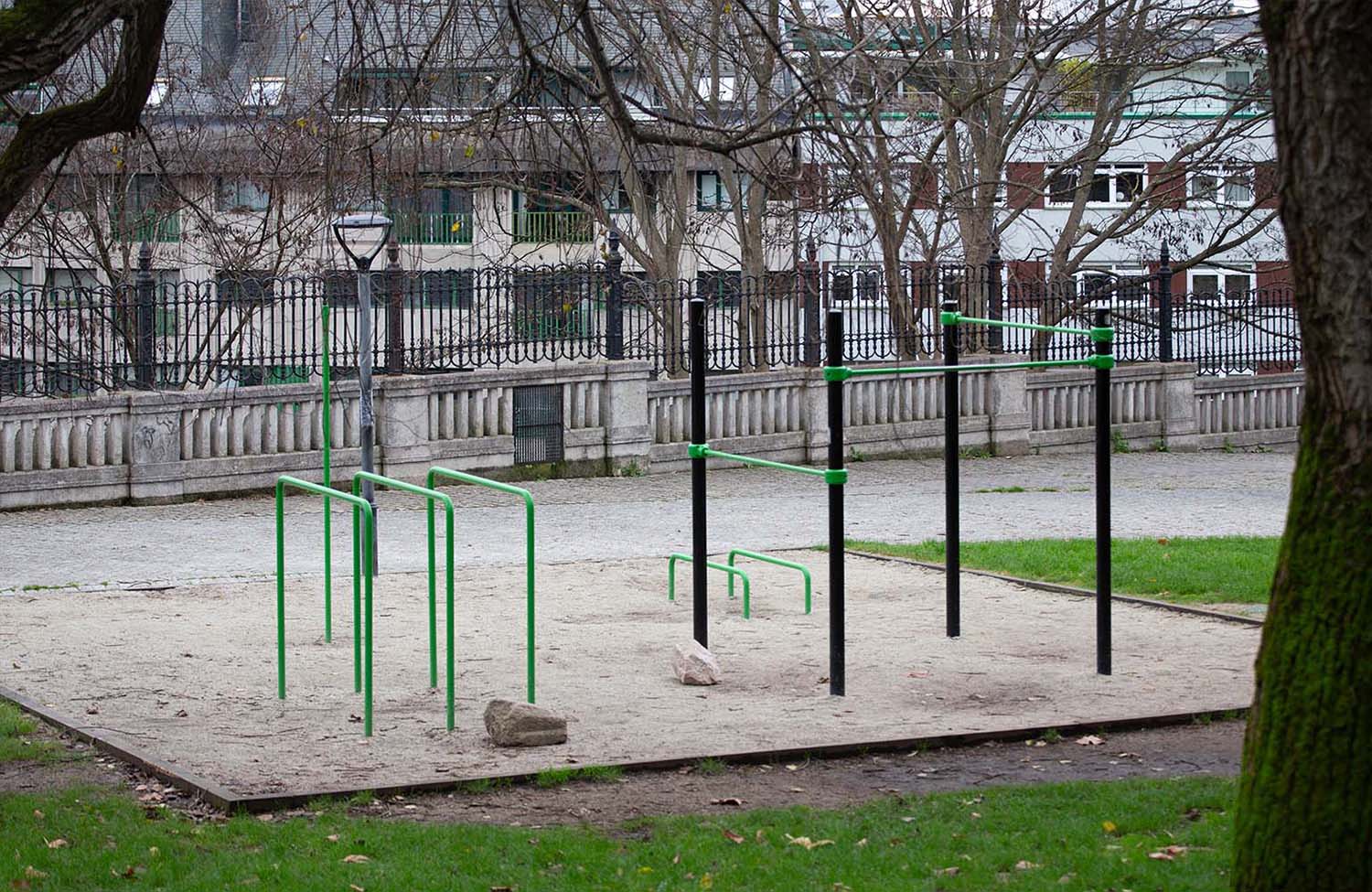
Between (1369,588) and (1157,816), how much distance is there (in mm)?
2139

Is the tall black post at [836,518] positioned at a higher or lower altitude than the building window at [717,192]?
lower

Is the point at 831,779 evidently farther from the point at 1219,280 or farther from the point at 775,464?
the point at 1219,280

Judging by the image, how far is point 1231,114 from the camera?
22266 millimetres

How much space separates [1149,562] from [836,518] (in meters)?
4.77

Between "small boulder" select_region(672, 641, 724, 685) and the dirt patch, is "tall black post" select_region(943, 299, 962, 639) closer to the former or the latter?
"small boulder" select_region(672, 641, 724, 685)

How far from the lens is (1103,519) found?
9.45m

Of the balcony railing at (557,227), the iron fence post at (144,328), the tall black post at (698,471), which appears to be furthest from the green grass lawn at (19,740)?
the balcony railing at (557,227)

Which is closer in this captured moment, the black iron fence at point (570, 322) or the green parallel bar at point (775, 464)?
the green parallel bar at point (775, 464)

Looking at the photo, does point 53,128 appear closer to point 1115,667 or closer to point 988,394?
point 1115,667

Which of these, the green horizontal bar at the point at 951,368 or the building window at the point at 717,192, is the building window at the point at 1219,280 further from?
the green horizontal bar at the point at 951,368

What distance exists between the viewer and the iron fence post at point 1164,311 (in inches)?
952

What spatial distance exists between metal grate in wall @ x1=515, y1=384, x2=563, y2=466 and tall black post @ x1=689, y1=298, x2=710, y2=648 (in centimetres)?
959

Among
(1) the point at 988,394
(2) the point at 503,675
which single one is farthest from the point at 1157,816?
(1) the point at 988,394

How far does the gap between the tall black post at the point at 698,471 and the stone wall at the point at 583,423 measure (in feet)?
18.4
